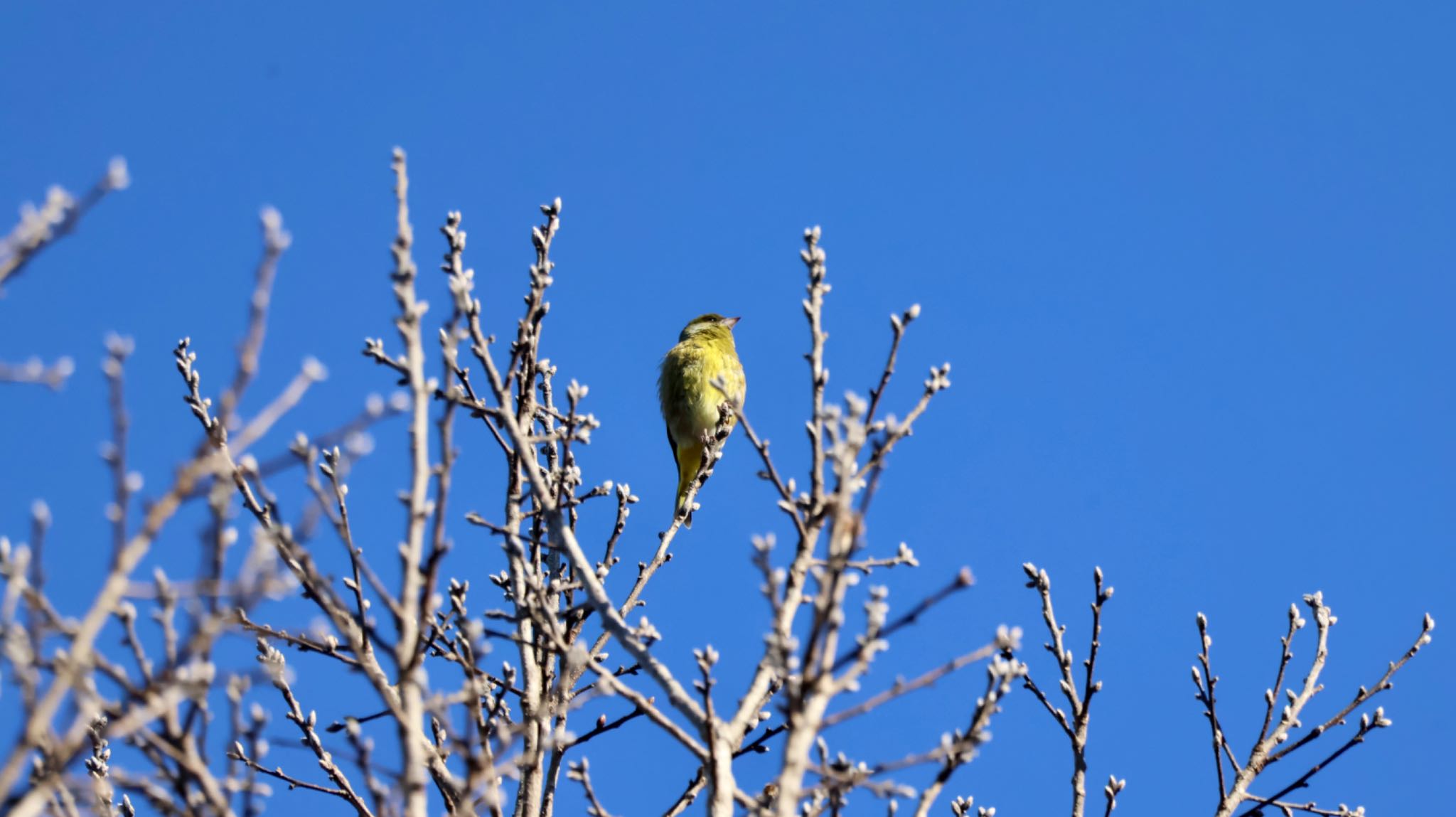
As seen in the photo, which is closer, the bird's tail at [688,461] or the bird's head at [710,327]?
the bird's tail at [688,461]

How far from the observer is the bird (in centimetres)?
935

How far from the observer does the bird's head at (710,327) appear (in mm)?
10477

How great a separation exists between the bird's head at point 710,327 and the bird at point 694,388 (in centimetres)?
1

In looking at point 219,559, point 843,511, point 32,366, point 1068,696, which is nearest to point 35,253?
point 32,366

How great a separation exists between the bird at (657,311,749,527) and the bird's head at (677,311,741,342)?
0.04ft

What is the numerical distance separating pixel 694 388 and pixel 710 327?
111 cm

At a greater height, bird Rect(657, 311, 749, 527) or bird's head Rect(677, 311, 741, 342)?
Result: bird's head Rect(677, 311, 741, 342)

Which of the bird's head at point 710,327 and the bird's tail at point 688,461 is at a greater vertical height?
the bird's head at point 710,327

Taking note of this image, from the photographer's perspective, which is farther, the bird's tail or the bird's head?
the bird's head

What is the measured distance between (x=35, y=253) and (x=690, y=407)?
6.90 meters

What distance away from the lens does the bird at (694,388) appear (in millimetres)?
9352

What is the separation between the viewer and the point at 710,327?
417 inches

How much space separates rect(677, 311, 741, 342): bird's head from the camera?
1048 cm

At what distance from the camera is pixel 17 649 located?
2.54 m
